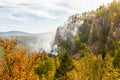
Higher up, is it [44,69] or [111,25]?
[111,25]

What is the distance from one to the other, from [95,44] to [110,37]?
1577 cm

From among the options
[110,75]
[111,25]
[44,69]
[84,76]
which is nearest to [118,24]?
[111,25]

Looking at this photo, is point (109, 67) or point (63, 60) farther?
point (63, 60)

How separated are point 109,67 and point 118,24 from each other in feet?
474

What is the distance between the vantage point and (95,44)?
19312 centimetres

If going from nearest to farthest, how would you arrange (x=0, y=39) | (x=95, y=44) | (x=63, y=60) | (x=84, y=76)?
(x=0, y=39) → (x=84, y=76) → (x=63, y=60) → (x=95, y=44)

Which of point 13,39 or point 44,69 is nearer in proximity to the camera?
point 13,39

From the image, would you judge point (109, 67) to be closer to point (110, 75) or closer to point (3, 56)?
point (110, 75)

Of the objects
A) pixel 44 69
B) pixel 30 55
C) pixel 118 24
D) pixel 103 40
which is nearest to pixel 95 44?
pixel 103 40

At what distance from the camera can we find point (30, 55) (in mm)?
32656

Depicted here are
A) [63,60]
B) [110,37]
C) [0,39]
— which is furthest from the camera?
[110,37]

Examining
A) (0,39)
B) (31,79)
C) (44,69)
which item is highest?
(0,39)

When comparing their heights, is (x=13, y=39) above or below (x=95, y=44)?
above

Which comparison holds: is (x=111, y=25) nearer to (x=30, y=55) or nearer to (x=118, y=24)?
(x=118, y=24)
